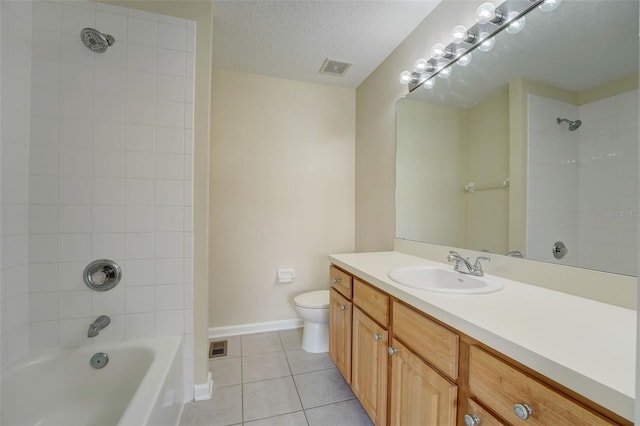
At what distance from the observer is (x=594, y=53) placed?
964 mm

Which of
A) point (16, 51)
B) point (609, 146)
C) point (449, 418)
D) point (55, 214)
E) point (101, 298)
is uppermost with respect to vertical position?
point (16, 51)

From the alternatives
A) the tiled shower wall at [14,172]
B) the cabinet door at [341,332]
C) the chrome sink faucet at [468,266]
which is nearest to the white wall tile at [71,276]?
the tiled shower wall at [14,172]

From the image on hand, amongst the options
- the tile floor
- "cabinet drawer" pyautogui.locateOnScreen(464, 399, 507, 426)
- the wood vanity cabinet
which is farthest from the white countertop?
the tile floor

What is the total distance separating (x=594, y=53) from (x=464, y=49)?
0.62 metres

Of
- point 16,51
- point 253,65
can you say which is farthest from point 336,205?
point 16,51

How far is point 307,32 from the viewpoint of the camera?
1865 mm

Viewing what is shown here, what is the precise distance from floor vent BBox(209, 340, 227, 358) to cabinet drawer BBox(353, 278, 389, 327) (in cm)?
132

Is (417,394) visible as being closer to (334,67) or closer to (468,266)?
(468,266)

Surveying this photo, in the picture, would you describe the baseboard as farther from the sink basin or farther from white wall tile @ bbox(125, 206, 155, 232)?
the sink basin

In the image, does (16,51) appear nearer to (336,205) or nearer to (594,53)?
(336,205)

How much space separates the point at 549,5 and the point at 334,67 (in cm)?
154

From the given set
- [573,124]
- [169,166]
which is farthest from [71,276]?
[573,124]

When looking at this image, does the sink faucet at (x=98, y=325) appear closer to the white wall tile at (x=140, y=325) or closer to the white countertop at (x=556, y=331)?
the white wall tile at (x=140, y=325)

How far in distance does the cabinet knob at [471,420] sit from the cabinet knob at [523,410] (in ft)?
0.49
